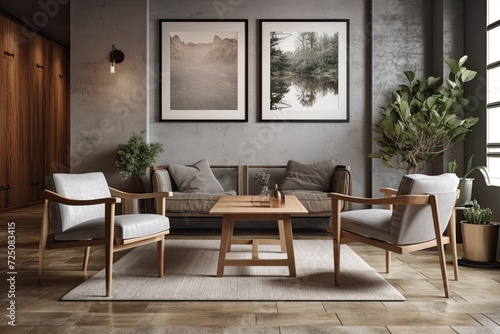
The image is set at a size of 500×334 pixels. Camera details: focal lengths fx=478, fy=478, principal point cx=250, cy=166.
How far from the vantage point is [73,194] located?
3.45m

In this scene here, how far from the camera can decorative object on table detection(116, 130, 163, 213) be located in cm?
572

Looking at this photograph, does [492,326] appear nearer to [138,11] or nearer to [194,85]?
[194,85]

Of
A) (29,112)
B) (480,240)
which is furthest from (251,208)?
(29,112)

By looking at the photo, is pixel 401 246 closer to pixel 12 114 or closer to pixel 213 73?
pixel 213 73

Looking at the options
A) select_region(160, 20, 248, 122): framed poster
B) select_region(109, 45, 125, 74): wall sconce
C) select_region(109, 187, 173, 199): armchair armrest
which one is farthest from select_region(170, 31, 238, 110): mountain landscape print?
select_region(109, 187, 173, 199): armchair armrest

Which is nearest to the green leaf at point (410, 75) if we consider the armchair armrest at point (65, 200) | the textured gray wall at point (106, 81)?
the textured gray wall at point (106, 81)

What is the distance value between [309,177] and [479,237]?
7.39 feet

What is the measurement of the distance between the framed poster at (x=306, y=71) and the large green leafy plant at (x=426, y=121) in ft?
2.47

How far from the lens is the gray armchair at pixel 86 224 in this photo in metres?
3.06

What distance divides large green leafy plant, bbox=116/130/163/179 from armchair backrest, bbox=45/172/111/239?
1.89 m

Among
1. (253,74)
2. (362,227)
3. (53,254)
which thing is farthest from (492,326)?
(253,74)

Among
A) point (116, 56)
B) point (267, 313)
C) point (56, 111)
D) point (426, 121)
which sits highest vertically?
point (116, 56)

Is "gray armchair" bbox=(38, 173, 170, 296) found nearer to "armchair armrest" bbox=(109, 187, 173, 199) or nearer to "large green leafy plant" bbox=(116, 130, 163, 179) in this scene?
"armchair armrest" bbox=(109, 187, 173, 199)

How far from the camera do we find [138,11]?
6.13 metres
